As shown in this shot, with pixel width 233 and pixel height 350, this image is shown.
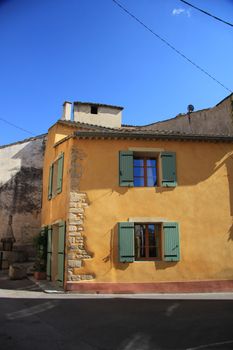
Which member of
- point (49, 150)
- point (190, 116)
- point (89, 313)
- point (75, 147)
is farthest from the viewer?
point (190, 116)

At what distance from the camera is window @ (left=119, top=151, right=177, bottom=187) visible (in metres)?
11.4

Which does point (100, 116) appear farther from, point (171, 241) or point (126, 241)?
point (171, 241)

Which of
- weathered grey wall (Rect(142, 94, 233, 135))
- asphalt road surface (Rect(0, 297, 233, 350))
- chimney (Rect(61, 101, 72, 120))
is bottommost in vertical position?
asphalt road surface (Rect(0, 297, 233, 350))

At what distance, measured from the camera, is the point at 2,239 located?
17469 mm

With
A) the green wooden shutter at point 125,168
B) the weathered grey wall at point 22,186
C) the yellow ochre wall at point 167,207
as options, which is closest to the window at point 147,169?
the green wooden shutter at point 125,168

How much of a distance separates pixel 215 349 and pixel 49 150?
37.5 ft

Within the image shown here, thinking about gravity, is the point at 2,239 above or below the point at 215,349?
above

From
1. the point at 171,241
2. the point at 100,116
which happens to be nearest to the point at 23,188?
the point at 100,116

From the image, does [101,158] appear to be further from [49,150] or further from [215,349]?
[215,349]

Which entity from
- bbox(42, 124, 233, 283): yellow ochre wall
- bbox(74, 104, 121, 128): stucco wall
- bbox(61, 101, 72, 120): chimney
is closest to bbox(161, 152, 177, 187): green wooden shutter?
bbox(42, 124, 233, 283): yellow ochre wall

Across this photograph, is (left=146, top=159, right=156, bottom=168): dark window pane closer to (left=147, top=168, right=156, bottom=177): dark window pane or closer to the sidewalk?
(left=147, top=168, right=156, bottom=177): dark window pane

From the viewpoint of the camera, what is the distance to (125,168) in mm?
11469

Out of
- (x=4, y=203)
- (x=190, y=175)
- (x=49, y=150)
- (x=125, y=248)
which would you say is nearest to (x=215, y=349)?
(x=125, y=248)

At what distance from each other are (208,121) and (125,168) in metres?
7.88
